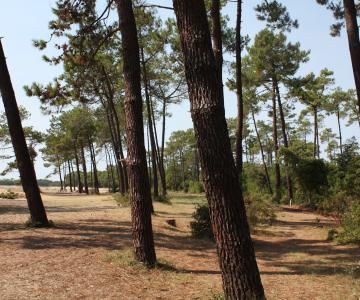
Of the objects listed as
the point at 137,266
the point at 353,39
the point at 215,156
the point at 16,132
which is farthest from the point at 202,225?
the point at 215,156

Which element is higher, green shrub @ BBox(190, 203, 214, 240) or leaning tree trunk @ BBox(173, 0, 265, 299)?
leaning tree trunk @ BBox(173, 0, 265, 299)

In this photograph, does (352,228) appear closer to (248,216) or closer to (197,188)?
(248,216)

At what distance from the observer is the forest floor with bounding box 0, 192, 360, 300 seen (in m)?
7.20

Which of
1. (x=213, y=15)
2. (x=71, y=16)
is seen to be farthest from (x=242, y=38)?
(x=71, y=16)

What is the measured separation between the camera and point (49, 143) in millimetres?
51688

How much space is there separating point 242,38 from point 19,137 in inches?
438

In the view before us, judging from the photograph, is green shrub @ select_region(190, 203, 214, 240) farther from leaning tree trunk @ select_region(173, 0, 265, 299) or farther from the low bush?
leaning tree trunk @ select_region(173, 0, 265, 299)

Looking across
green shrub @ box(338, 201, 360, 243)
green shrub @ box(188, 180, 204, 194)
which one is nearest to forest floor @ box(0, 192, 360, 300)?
green shrub @ box(338, 201, 360, 243)

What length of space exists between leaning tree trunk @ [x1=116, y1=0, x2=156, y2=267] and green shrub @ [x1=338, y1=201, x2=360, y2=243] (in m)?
A: 6.84

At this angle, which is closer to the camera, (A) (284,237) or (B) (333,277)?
(B) (333,277)

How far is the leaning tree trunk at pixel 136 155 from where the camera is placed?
347 inches

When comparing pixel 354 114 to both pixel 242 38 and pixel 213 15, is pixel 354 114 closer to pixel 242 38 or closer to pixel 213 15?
pixel 242 38

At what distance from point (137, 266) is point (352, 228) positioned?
751cm

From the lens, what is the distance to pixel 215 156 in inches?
183
